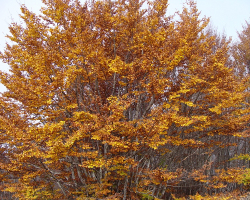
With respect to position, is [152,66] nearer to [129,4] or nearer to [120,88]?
[120,88]

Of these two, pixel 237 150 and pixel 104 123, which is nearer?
pixel 104 123

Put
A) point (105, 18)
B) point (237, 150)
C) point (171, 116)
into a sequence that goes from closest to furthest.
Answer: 1. point (171, 116)
2. point (105, 18)
3. point (237, 150)

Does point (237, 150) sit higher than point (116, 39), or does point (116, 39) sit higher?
point (116, 39)

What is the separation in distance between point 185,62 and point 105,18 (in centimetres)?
387

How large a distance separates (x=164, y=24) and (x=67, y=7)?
13.1 feet

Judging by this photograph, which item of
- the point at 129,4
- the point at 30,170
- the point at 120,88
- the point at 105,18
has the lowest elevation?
the point at 30,170

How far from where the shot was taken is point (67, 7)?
22.2 ft

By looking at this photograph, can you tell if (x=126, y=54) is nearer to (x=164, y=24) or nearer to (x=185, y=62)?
(x=164, y=24)

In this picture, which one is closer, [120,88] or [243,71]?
[120,88]

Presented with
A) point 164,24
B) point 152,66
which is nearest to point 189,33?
point 164,24

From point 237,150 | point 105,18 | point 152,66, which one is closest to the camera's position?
point 152,66

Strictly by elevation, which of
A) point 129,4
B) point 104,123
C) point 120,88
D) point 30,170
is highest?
point 129,4

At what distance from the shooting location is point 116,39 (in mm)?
7723

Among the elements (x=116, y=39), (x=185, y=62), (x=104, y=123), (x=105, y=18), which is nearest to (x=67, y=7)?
(x=105, y=18)
